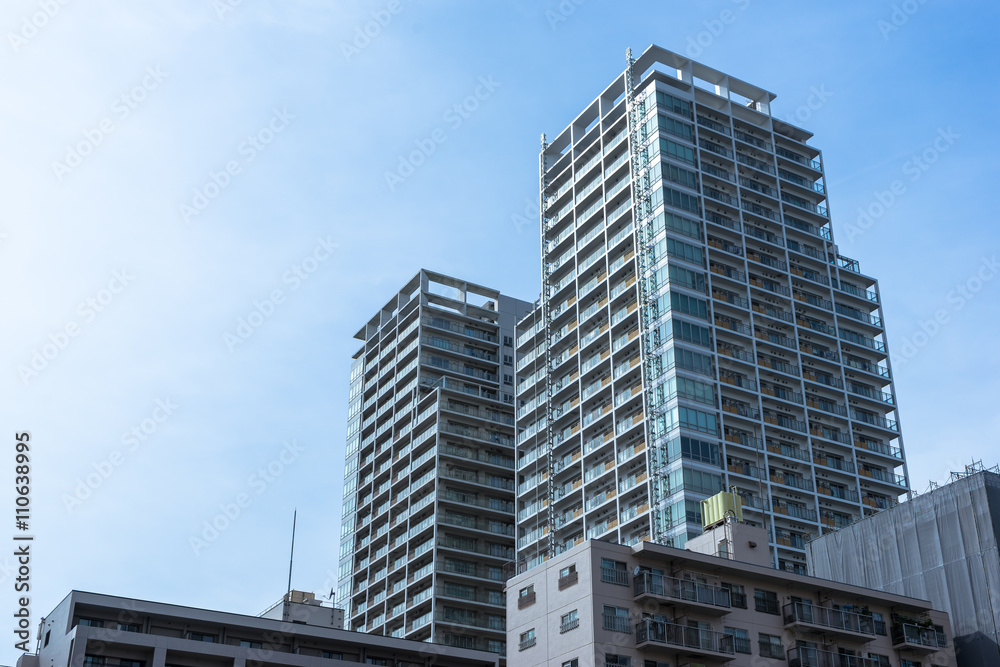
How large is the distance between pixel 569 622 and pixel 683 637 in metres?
7.54

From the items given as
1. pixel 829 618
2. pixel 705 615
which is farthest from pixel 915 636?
Answer: pixel 705 615

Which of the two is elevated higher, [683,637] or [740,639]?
[740,639]

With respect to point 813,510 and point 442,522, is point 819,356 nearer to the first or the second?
point 813,510

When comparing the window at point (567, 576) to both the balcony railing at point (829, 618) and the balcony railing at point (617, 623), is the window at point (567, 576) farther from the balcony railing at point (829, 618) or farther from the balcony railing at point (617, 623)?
the balcony railing at point (829, 618)

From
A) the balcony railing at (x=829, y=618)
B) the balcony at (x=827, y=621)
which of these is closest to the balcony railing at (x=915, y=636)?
the balcony railing at (x=829, y=618)

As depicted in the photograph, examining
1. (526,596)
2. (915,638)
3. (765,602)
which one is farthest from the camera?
(915,638)

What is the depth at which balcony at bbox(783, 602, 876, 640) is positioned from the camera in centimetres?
8119

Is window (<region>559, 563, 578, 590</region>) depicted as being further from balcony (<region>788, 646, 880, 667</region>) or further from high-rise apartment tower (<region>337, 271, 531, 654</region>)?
high-rise apartment tower (<region>337, 271, 531, 654</region>)

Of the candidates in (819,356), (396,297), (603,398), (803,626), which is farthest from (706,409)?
(396,297)

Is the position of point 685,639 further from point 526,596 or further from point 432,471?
point 432,471

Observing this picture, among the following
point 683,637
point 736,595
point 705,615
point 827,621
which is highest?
point 736,595

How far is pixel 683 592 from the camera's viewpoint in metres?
77.7

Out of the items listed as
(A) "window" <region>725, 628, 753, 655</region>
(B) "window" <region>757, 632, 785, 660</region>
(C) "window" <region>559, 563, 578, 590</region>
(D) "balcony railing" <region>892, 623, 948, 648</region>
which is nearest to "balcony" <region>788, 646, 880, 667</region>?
(B) "window" <region>757, 632, 785, 660</region>

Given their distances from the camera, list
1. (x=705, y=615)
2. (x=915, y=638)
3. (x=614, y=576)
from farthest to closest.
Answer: (x=915, y=638), (x=705, y=615), (x=614, y=576)
